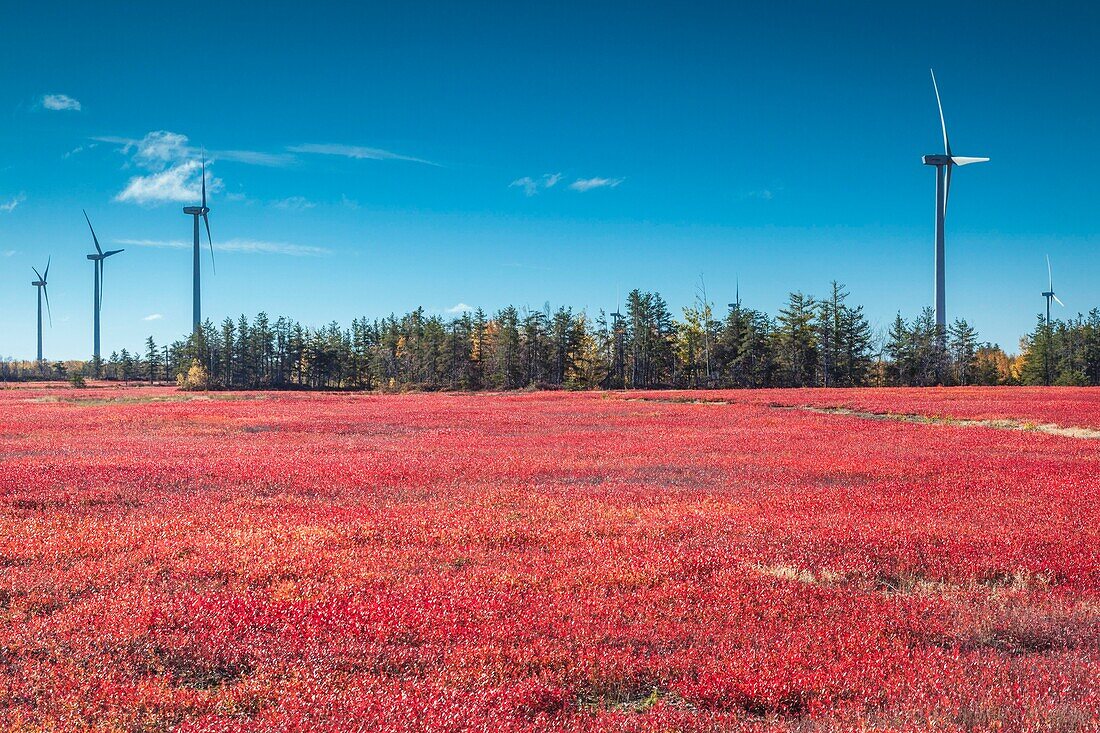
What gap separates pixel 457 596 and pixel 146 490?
35.8 feet

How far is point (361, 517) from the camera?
12.9 m

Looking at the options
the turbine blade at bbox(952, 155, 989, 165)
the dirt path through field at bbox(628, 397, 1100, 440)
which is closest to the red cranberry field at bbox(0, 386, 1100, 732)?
the dirt path through field at bbox(628, 397, 1100, 440)

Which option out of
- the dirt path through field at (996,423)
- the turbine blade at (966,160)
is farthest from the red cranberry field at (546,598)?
the turbine blade at (966,160)

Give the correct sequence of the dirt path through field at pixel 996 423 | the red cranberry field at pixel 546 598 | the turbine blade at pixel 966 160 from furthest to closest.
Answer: the turbine blade at pixel 966 160 → the dirt path through field at pixel 996 423 → the red cranberry field at pixel 546 598

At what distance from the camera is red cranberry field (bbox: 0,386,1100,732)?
567 centimetres

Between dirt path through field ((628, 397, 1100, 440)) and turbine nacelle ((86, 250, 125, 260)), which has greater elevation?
turbine nacelle ((86, 250, 125, 260))

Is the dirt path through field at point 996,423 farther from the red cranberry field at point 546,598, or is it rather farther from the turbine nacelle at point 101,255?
the turbine nacelle at point 101,255

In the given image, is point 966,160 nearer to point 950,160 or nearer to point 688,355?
point 950,160

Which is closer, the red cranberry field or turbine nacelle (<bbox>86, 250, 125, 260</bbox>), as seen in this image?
the red cranberry field

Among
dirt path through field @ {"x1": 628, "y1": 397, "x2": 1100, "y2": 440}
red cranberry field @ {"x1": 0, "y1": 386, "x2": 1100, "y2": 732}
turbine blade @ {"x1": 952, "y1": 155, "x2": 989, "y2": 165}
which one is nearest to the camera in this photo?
red cranberry field @ {"x1": 0, "y1": 386, "x2": 1100, "y2": 732}

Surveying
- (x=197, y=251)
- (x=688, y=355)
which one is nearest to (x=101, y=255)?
(x=197, y=251)

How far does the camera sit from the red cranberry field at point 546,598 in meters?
5.67

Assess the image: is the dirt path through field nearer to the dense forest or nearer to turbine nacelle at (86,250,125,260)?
the dense forest

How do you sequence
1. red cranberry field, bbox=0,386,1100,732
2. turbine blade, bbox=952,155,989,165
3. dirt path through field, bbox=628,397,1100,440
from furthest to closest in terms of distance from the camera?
1. turbine blade, bbox=952,155,989,165
2. dirt path through field, bbox=628,397,1100,440
3. red cranberry field, bbox=0,386,1100,732
